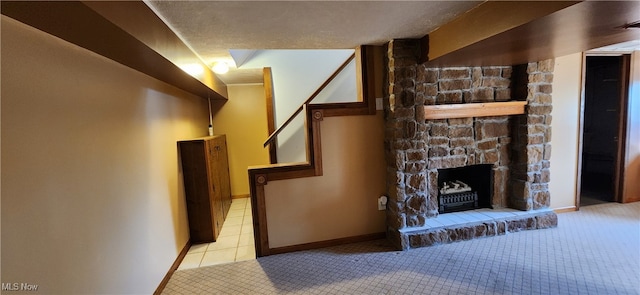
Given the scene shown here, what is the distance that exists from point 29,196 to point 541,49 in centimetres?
335

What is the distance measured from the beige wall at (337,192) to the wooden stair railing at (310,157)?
0.19 ft

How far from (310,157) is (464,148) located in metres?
1.66

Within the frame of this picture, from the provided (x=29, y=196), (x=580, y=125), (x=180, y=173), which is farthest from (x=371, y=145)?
(x=580, y=125)

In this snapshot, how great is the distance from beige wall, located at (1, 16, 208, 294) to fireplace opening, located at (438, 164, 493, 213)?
2858mm

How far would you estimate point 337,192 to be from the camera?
9.26 feet

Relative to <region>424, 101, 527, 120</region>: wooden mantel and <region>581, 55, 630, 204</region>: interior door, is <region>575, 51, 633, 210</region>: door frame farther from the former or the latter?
<region>424, 101, 527, 120</region>: wooden mantel

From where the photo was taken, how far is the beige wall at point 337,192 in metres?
2.73

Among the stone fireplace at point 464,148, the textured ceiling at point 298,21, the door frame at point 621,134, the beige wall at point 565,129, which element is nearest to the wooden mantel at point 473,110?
the stone fireplace at point 464,148

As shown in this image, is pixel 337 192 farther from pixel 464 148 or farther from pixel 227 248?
pixel 464 148

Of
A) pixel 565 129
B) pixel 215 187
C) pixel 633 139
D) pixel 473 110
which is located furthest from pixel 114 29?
pixel 633 139

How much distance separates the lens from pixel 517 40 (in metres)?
1.92

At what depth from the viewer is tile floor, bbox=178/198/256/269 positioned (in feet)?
8.81

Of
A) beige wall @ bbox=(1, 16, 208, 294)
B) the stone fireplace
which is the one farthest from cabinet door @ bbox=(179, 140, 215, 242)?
the stone fireplace

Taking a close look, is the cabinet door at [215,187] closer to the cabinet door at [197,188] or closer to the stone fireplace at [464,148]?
the cabinet door at [197,188]
